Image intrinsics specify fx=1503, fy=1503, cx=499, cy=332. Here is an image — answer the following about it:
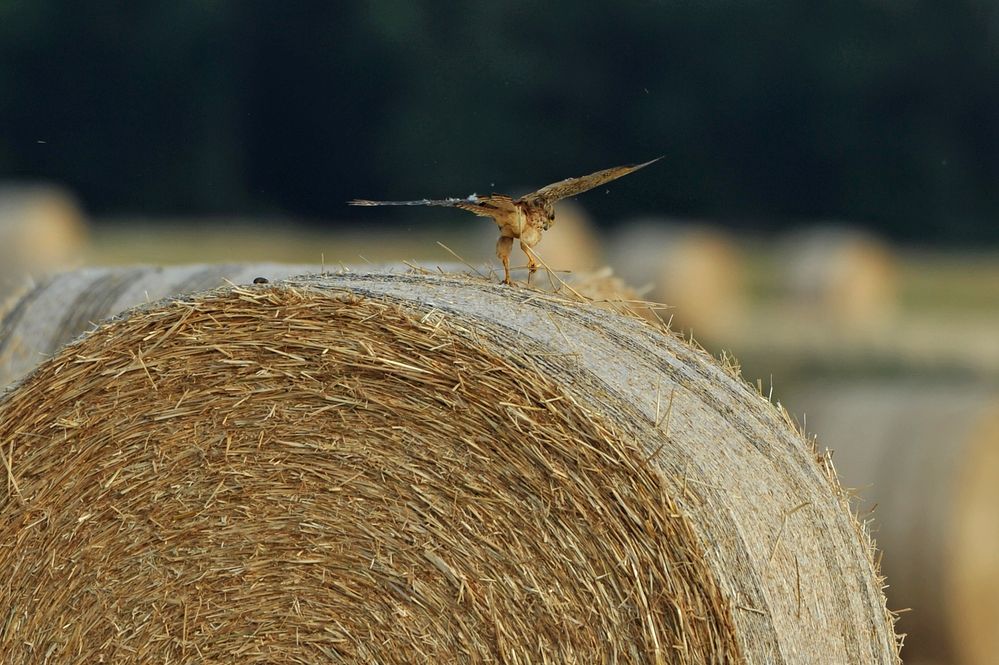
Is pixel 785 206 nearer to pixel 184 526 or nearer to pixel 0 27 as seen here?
pixel 0 27

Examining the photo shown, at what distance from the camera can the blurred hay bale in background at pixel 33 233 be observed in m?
12.6

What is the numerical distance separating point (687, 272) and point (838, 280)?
2.72 m

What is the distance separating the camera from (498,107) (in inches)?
1204

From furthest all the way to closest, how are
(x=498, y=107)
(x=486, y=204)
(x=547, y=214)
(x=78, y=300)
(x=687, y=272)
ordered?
(x=498, y=107), (x=687, y=272), (x=78, y=300), (x=547, y=214), (x=486, y=204)

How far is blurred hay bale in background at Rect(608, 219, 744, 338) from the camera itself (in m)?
14.5

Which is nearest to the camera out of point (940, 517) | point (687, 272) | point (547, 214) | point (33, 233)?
point (547, 214)

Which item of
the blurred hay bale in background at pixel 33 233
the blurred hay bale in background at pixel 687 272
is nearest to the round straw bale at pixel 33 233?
the blurred hay bale in background at pixel 33 233

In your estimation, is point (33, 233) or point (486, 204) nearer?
point (486, 204)

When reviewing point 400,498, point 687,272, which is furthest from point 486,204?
point 687,272

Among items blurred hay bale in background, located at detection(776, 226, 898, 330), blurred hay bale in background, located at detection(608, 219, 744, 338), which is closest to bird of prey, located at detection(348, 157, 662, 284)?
blurred hay bale in background, located at detection(608, 219, 744, 338)

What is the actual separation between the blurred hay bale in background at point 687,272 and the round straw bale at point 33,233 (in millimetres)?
5106

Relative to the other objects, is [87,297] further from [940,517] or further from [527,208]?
[940,517]

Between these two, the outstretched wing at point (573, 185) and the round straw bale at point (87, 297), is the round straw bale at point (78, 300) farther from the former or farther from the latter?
the outstretched wing at point (573, 185)

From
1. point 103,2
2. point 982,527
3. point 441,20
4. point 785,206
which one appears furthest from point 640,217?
point 982,527
